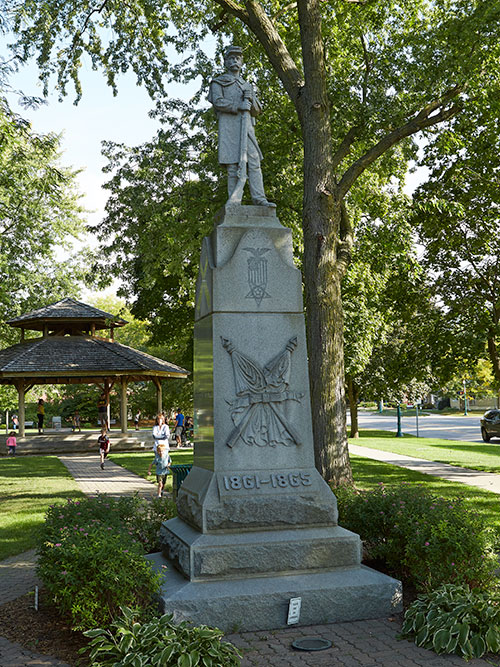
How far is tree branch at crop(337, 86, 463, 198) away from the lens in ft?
48.1

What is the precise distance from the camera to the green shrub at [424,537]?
673 cm

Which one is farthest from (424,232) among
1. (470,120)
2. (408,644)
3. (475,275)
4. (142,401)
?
(142,401)

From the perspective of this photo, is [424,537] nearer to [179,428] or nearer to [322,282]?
[322,282]

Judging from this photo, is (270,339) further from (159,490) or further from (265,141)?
(265,141)

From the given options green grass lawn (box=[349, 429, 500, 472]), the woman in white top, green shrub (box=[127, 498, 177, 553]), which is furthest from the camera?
green grass lawn (box=[349, 429, 500, 472])

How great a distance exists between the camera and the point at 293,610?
253 inches

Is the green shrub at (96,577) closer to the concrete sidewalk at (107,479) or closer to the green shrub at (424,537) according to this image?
the green shrub at (424,537)

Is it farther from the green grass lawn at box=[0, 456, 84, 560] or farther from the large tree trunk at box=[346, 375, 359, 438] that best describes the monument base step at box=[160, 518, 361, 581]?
the large tree trunk at box=[346, 375, 359, 438]

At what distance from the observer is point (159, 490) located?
1503cm

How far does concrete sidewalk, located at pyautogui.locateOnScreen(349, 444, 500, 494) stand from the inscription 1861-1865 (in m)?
9.82

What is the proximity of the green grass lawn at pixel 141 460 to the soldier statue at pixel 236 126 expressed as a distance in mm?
11826

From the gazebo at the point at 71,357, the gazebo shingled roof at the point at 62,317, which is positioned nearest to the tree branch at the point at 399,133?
the gazebo at the point at 71,357

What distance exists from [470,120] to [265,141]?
18.0 feet

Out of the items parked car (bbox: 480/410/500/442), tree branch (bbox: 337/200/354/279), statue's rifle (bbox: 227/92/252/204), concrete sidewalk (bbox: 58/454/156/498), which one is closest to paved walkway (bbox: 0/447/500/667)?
statue's rifle (bbox: 227/92/252/204)
